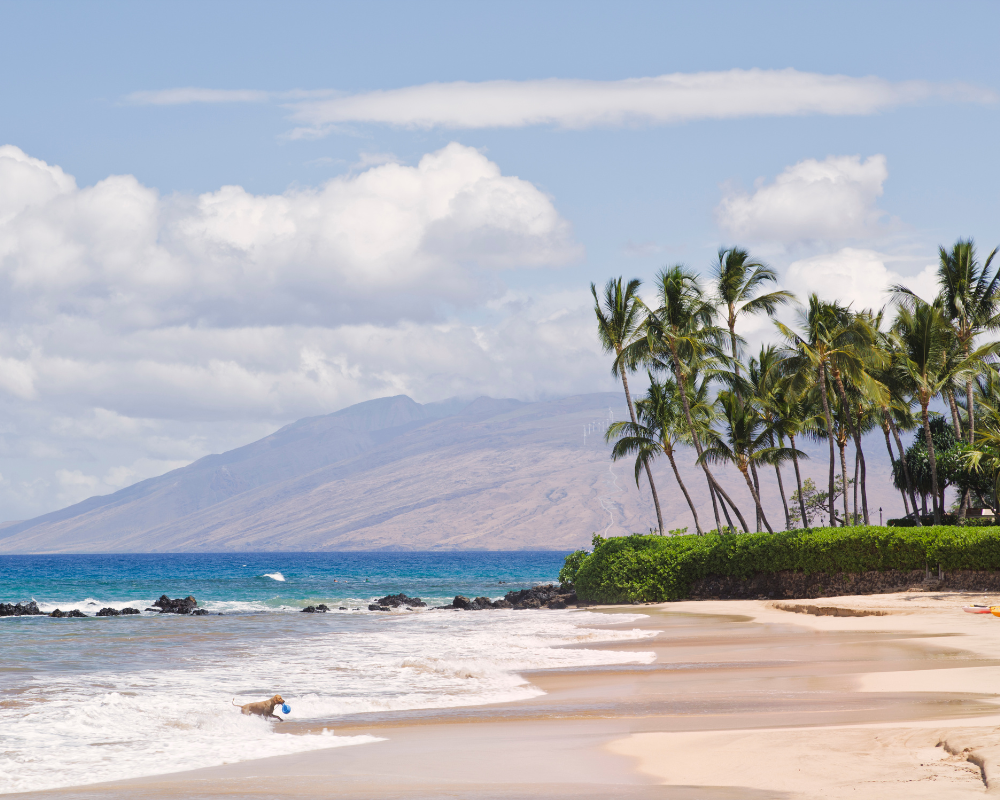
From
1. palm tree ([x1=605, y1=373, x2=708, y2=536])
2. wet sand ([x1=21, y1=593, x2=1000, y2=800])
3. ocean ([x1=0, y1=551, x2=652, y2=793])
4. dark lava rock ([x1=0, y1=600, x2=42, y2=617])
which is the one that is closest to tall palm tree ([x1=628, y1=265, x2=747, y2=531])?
palm tree ([x1=605, y1=373, x2=708, y2=536])

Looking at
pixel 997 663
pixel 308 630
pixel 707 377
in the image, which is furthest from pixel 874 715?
pixel 707 377

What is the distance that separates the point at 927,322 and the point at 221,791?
30996 mm

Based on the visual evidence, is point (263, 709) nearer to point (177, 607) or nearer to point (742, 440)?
point (742, 440)

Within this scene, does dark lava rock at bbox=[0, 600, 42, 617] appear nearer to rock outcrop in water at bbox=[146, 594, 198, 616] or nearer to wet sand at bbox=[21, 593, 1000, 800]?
rock outcrop in water at bbox=[146, 594, 198, 616]

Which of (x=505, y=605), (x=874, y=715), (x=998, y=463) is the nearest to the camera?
(x=874, y=715)

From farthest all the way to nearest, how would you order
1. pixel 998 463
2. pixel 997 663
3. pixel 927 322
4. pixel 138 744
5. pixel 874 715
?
pixel 927 322 < pixel 998 463 < pixel 997 663 < pixel 138 744 < pixel 874 715

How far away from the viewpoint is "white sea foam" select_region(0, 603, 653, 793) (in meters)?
9.55

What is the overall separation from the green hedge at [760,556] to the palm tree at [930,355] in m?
Answer: 6.66

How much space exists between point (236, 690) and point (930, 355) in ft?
91.8

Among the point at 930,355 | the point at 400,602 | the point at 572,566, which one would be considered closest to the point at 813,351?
the point at 930,355

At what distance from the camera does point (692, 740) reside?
8.80 metres

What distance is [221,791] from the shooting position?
7.73 metres

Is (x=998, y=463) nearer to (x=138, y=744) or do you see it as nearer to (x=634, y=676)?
(x=634, y=676)

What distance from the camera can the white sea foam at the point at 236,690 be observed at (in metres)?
9.55
